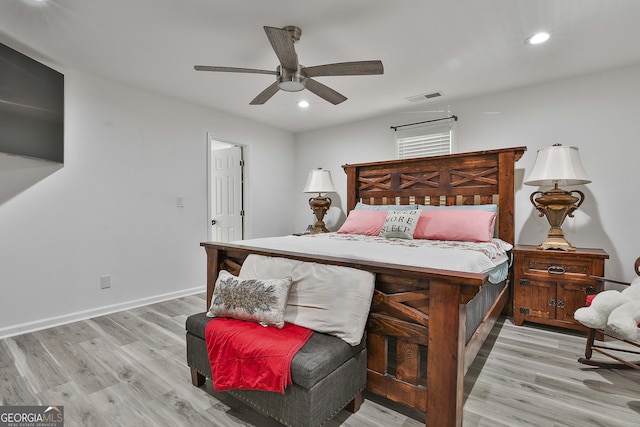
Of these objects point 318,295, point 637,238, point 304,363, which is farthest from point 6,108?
point 637,238

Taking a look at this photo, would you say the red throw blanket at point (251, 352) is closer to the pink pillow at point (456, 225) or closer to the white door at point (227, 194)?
the pink pillow at point (456, 225)

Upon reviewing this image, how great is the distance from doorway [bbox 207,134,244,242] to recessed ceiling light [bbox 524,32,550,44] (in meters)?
3.67

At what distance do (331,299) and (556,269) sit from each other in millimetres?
2338

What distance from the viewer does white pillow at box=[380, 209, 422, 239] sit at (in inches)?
123

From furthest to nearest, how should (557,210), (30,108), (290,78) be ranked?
(557,210) < (30,108) < (290,78)

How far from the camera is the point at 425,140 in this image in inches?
163

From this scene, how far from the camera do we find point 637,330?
1722mm

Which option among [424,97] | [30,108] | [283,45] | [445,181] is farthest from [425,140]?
[30,108]

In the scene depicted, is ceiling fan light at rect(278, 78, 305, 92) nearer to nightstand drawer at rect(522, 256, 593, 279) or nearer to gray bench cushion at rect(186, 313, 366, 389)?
gray bench cushion at rect(186, 313, 366, 389)

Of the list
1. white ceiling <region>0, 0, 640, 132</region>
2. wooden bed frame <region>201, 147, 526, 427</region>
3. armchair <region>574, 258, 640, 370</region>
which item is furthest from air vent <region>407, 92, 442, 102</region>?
armchair <region>574, 258, 640, 370</region>

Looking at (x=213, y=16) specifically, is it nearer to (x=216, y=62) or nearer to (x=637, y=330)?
(x=216, y=62)

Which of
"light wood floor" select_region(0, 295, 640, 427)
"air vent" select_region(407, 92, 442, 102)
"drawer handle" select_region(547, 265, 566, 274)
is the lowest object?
"light wood floor" select_region(0, 295, 640, 427)

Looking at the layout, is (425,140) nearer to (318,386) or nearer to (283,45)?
(283,45)

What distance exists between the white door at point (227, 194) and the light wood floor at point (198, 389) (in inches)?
89.8
